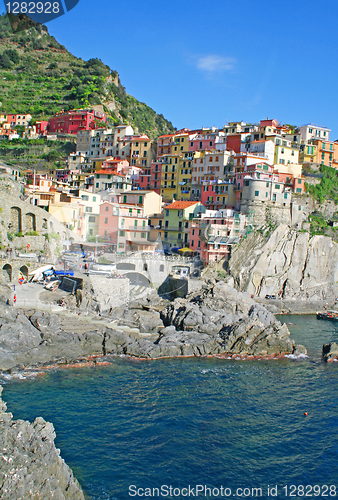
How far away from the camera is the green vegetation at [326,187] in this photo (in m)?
66.2

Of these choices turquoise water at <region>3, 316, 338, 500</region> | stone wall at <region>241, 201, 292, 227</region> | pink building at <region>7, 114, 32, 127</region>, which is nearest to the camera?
turquoise water at <region>3, 316, 338, 500</region>

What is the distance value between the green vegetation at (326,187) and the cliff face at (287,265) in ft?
28.6

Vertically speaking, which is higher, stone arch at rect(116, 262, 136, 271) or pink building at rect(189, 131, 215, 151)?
pink building at rect(189, 131, 215, 151)

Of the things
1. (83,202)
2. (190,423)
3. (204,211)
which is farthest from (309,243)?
(190,423)

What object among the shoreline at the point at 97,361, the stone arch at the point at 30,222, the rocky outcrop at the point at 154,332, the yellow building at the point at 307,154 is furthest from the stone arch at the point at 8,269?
the yellow building at the point at 307,154

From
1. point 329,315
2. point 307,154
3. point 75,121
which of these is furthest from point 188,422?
point 75,121

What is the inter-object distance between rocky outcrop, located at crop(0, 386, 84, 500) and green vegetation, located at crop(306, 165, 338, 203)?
56.8 meters

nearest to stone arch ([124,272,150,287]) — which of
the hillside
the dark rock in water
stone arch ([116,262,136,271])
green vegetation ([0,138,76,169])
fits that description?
stone arch ([116,262,136,271])

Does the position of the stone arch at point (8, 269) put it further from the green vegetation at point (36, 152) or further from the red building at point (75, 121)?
the red building at point (75, 121)

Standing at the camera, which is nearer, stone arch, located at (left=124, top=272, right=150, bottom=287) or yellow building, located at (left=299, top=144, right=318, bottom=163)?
stone arch, located at (left=124, top=272, right=150, bottom=287)

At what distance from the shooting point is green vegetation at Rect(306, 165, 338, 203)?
66.2 m

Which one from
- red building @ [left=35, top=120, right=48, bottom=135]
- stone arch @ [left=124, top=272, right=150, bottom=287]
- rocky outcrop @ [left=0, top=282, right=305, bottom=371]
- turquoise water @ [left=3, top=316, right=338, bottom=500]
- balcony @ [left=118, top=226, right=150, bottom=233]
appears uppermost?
red building @ [left=35, top=120, right=48, bottom=135]

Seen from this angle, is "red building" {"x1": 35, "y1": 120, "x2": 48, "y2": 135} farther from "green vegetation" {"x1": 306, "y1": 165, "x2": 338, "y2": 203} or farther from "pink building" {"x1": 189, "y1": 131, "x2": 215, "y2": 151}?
"green vegetation" {"x1": 306, "y1": 165, "x2": 338, "y2": 203}

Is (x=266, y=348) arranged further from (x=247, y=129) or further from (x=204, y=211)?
(x=247, y=129)
